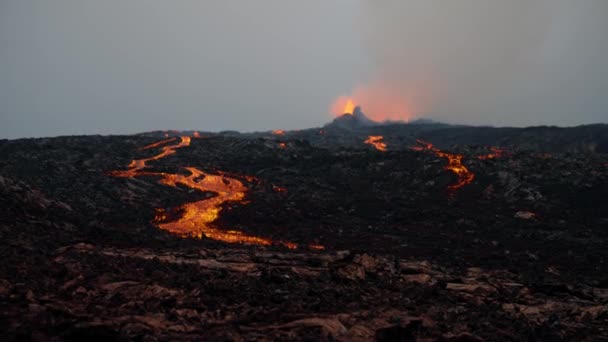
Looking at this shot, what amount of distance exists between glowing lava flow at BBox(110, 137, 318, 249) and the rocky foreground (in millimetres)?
1922

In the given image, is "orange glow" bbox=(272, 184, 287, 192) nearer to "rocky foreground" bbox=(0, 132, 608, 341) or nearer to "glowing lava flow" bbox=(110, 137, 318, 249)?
"rocky foreground" bbox=(0, 132, 608, 341)

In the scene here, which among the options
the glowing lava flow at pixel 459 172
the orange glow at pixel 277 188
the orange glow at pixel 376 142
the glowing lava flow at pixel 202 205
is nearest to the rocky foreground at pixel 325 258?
the orange glow at pixel 277 188

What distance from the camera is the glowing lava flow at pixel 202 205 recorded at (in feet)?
136

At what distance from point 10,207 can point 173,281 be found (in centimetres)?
2092

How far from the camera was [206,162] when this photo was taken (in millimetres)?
90688

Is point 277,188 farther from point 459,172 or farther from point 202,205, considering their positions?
point 459,172

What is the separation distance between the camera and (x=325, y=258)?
86.9 feet

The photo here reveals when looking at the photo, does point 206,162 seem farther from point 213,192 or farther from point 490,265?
point 490,265

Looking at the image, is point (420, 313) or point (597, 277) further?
point (597, 277)

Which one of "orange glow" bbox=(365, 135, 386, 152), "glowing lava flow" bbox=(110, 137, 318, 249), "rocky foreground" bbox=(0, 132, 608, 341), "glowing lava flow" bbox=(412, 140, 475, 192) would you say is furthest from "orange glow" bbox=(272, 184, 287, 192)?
"orange glow" bbox=(365, 135, 386, 152)

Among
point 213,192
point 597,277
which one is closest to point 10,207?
point 213,192

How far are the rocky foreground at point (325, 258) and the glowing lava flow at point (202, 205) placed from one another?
6.31ft

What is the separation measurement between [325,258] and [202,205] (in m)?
34.8

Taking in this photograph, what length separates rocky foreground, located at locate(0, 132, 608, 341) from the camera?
50.7 ft
